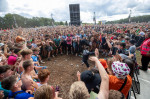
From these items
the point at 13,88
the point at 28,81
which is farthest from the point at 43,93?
the point at 28,81

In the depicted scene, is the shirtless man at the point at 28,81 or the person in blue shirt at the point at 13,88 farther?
the shirtless man at the point at 28,81

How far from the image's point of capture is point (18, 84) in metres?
1.74

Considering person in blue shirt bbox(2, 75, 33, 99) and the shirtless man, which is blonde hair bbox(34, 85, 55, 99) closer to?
person in blue shirt bbox(2, 75, 33, 99)

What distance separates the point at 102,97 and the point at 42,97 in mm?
958

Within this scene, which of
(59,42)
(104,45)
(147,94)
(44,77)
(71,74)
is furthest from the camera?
(59,42)

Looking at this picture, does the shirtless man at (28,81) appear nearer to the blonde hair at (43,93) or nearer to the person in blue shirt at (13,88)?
the person in blue shirt at (13,88)

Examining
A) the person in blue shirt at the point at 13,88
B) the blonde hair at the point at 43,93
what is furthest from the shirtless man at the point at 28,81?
the blonde hair at the point at 43,93

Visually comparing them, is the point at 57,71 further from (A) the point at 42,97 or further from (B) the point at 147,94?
(B) the point at 147,94

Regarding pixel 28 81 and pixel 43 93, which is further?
pixel 28 81

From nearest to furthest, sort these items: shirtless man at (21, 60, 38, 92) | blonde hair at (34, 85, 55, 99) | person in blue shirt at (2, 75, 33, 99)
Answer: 1. blonde hair at (34, 85, 55, 99)
2. person in blue shirt at (2, 75, 33, 99)
3. shirtless man at (21, 60, 38, 92)

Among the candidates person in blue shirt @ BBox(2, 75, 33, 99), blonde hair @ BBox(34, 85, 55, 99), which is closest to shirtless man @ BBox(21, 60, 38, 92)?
person in blue shirt @ BBox(2, 75, 33, 99)

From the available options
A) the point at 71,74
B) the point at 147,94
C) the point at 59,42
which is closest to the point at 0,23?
the point at 59,42

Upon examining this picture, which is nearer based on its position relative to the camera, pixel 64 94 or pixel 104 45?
pixel 64 94

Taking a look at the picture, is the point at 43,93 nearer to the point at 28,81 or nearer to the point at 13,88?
the point at 13,88
